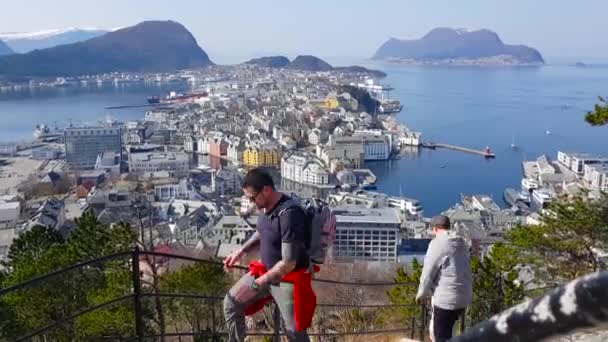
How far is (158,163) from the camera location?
26000mm

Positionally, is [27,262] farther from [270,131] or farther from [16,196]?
[270,131]

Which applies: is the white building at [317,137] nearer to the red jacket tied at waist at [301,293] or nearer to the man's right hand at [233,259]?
the man's right hand at [233,259]

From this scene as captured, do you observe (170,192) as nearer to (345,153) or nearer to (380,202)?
(380,202)

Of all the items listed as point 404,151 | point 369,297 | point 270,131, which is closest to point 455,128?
point 404,151

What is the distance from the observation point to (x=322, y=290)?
7.04 metres

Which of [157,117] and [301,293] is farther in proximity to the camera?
[157,117]

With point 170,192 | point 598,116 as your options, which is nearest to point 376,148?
point 170,192

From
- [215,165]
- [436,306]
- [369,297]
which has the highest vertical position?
[436,306]

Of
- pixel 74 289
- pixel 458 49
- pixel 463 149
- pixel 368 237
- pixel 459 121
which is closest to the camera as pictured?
pixel 74 289

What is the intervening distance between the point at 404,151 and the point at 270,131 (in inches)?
397

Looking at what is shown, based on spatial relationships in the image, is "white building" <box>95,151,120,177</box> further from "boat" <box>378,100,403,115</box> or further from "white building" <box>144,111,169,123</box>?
"boat" <box>378,100,403,115</box>

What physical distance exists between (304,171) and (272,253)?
23.6m

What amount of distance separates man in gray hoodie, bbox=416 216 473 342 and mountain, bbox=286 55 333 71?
86680 millimetres

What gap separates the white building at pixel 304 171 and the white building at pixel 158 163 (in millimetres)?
4163
